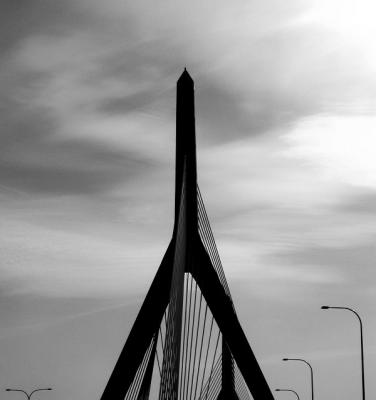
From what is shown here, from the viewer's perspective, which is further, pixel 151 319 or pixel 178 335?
pixel 151 319

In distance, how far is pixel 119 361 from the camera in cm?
3388

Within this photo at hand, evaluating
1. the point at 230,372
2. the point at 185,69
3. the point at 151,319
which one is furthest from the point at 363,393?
the point at 185,69

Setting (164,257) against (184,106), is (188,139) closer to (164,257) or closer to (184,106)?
(184,106)

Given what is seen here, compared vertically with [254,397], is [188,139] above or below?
above

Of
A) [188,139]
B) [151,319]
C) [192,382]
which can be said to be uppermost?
[188,139]

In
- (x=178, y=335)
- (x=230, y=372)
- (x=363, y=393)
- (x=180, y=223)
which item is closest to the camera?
(x=178, y=335)

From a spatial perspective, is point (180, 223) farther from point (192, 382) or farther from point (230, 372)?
point (230, 372)

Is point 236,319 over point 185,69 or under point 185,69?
under

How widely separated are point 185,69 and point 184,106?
1.35m

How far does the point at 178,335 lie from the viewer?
26.5 meters

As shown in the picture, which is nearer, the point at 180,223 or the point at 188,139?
the point at 180,223

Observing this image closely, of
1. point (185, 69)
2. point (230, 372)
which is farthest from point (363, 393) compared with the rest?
point (185, 69)

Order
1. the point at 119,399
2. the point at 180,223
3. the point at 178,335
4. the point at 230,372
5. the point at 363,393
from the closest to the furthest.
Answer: the point at 178,335 < the point at 180,223 < the point at 119,399 < the point at 363,393 < the point at 230,372

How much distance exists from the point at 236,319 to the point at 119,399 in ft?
14.8
